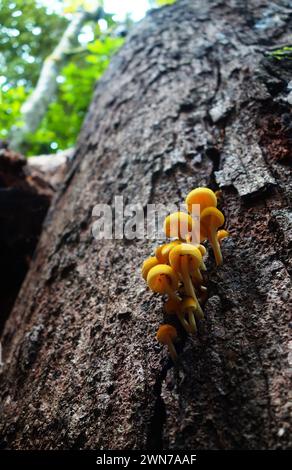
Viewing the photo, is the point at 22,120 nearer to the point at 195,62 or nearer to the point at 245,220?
the point at 195,62

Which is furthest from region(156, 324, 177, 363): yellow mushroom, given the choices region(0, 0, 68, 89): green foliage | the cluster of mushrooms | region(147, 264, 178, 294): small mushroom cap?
region(0, 0, 68, 89): green foliage

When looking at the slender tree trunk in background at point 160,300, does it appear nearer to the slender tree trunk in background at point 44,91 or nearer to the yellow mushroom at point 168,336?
the yellow mushroom at point 168,336

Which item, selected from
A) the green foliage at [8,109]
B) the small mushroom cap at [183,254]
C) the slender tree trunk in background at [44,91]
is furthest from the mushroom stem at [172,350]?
the green foliage at [8,109]

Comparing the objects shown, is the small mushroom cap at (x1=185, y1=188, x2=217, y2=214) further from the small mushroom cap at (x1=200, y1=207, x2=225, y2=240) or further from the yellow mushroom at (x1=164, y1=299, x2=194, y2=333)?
the yellow mushroom at (x1=164, y1=299, x2=194, y2=333)

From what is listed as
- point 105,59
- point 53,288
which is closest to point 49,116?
point 105,59

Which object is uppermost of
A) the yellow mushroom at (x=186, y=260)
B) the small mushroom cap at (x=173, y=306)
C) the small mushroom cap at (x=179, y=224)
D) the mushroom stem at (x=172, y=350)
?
the small mushroom cap at (x=179, y=224)

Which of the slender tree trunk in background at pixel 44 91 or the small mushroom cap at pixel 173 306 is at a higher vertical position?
the slender tree trunk in background at pixel 44 91
